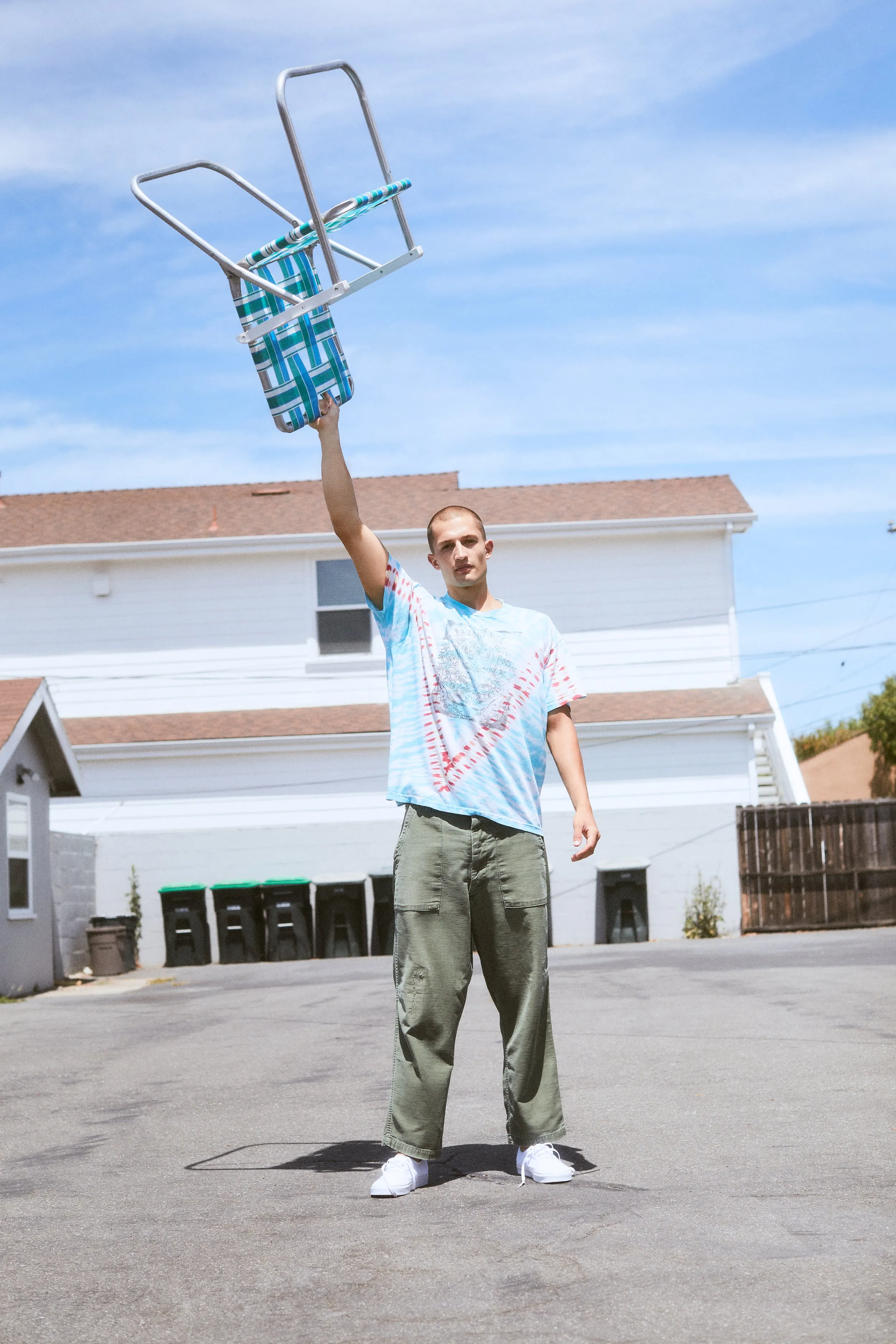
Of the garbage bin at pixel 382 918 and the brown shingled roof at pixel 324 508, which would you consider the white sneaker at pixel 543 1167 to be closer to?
→ the garbage bin at pixel 382 918

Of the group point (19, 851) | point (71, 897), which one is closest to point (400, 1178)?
point (19, 851)

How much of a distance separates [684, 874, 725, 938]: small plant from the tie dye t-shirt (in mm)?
16913

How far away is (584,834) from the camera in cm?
493

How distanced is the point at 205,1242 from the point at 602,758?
1822 cm

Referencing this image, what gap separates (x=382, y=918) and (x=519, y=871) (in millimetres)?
15460

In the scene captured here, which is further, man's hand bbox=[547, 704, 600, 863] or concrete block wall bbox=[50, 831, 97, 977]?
concrete block wall bbox=[50, 831, 97, 977]

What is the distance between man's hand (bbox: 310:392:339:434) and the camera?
16.3 ft

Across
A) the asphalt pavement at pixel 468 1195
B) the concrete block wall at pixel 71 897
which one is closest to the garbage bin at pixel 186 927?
the concrete block wall at pixel 71 897

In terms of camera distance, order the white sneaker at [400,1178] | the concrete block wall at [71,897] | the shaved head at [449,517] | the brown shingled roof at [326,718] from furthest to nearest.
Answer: the brown shingled roof at [326,718] → the concrete block wall at [71,897] → the shaved head at [449,517] → the white sneaker at [400,1178]

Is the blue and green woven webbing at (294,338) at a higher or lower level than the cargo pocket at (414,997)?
higher

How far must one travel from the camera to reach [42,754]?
18.0 m

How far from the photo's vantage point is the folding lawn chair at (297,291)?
16.6ft

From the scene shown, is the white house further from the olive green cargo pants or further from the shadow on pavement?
the olive green cargo pants

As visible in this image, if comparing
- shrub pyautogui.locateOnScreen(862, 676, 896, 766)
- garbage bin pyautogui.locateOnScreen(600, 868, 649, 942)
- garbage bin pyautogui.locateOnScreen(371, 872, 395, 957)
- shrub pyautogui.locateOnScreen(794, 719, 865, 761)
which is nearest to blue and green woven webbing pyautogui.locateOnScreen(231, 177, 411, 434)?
garbage bin pyautogui.locateOnScreen(371, 872, 395, 957)
